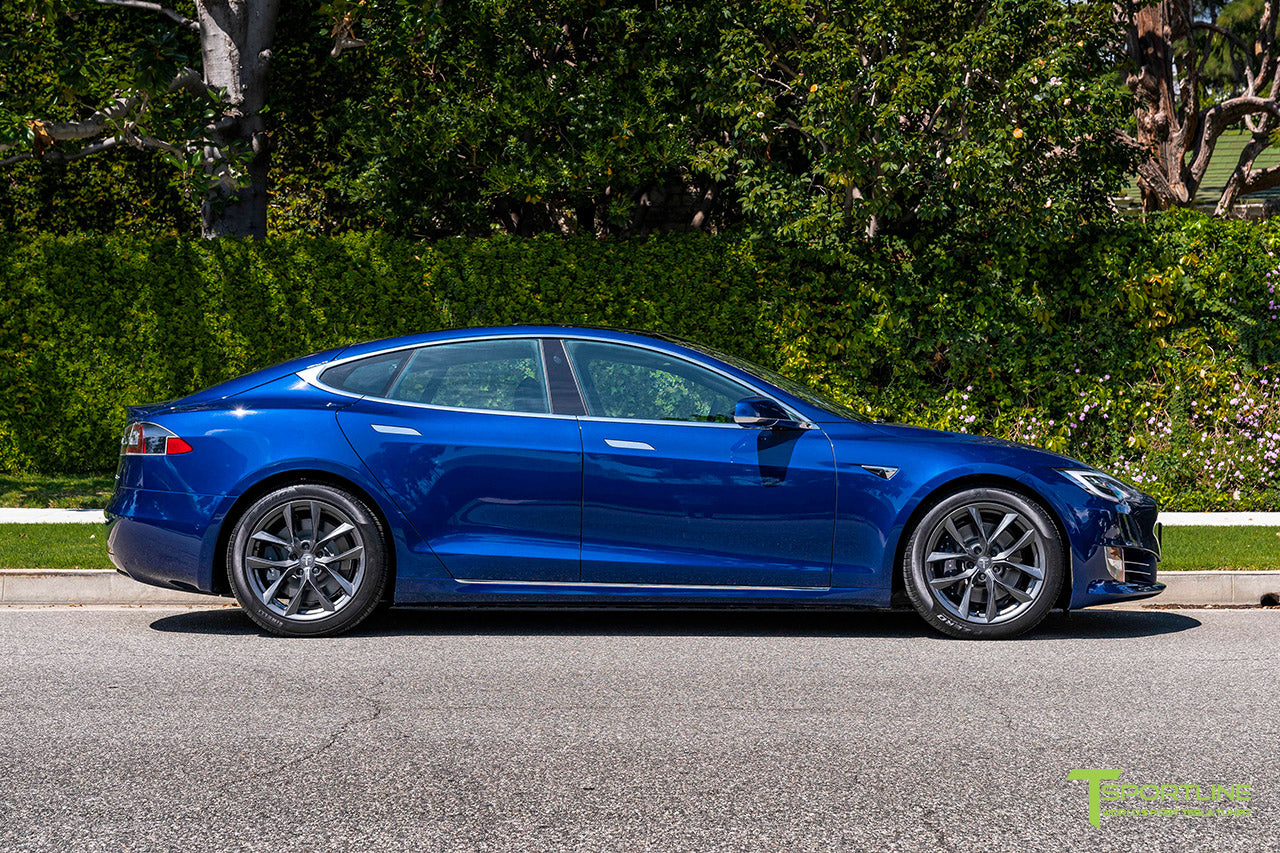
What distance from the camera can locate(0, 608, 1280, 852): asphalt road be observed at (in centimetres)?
379

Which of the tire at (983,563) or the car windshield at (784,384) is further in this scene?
the car windshield at (784,384)

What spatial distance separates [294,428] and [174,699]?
1649 mm

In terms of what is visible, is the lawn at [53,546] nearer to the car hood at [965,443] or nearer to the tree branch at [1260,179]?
the car hood at [965,443]

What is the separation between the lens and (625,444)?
647 centimetres

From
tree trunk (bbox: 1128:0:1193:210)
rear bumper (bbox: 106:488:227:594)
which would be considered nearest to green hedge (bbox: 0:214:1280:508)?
rear bumper (bbox: 106:488:227:594)

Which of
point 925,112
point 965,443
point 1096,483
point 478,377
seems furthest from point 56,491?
point 1096,483

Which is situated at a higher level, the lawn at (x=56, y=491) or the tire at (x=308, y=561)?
the tire at (x=308, y=561)

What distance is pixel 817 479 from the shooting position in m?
6.43

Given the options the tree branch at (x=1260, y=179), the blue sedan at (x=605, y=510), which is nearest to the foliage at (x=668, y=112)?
the blue sedan at (x=605, y=510)

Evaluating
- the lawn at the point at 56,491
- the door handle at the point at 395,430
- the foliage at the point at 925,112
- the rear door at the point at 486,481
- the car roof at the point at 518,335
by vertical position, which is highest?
the foliage at the point at 925,112

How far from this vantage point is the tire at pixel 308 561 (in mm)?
6488

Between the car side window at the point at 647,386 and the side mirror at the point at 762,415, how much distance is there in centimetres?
14

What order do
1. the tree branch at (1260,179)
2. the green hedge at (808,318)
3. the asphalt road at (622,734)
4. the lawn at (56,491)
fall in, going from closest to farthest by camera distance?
1. the asphalt road at (622,734)
2. the green hedge at (808,318)
3. the lawn at (56,491)
4. the tree branch at (1260,179)

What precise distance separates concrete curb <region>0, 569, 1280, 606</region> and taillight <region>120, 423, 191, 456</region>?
1381mm
